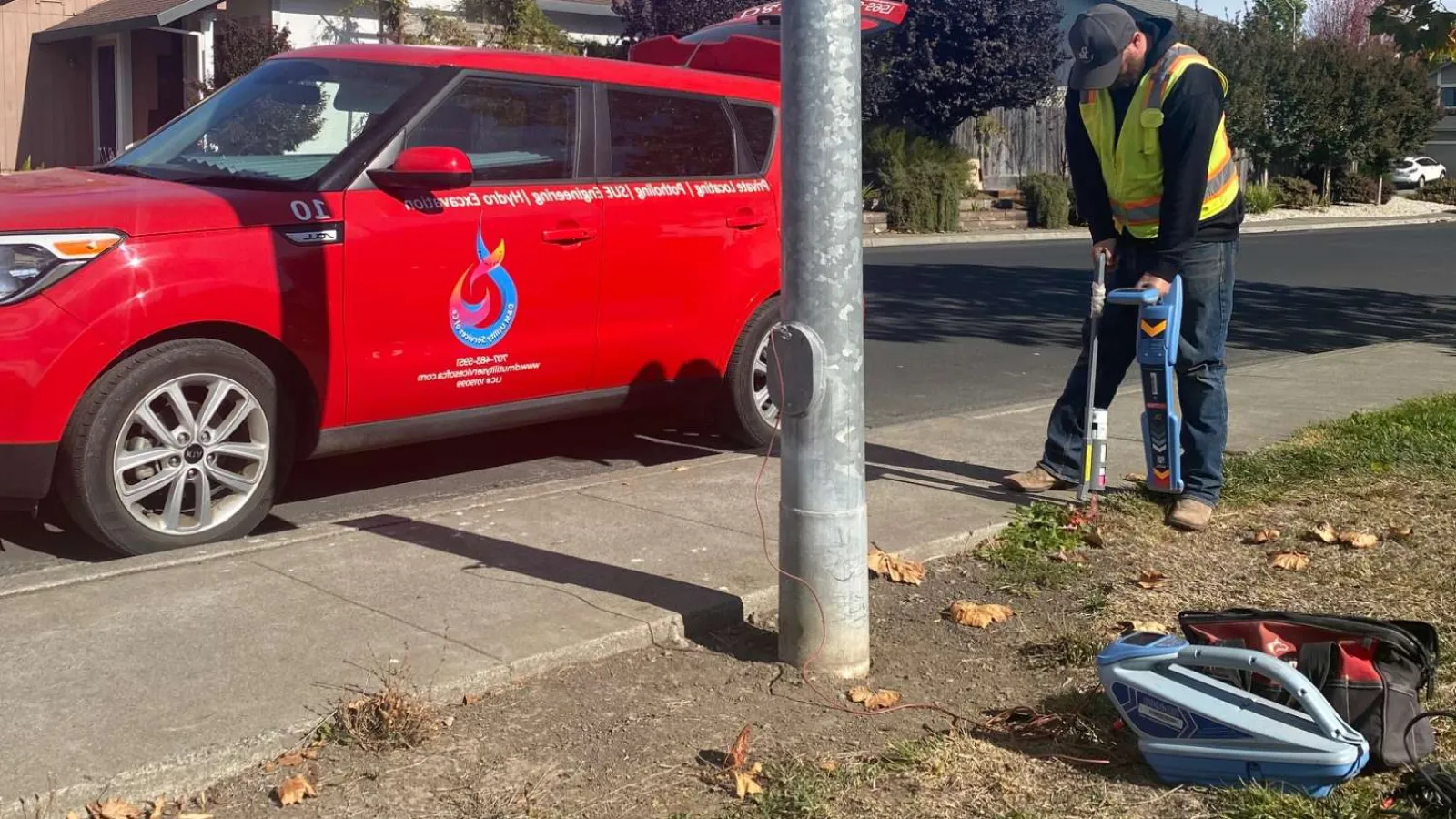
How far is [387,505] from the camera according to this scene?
644 cm

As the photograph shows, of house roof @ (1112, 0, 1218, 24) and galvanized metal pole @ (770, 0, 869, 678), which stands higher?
house roof @ (1112, 0, 1218, 24)

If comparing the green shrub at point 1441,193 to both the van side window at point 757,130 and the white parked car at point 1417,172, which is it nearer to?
the white parked car at point 1417,172

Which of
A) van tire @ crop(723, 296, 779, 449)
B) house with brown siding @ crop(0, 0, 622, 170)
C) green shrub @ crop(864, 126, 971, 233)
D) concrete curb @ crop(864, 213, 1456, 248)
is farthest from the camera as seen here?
green shrub @ crop(864, 126, 971, 233)

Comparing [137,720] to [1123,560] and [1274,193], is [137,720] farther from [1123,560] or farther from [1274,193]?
[1274,193]

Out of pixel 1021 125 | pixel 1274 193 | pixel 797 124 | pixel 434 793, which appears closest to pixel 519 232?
pixel 797 124

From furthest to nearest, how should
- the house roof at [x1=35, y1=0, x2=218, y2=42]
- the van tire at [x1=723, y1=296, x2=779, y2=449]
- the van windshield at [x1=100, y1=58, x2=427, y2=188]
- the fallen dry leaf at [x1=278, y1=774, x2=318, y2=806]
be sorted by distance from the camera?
the house roof at [x1=35, y1=0, x2=218, y2=42]
the van tire at [x1=723, y1=296, x2=779, y2=449]
the van windshield at [x1=100, y1=58, x2=427, y2=188]
the fallen dry leaf at [x1=278, y1=774, x2=318, y2=806]

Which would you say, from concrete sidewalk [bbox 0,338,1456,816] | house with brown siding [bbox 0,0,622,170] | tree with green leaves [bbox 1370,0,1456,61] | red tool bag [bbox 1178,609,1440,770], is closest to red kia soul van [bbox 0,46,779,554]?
concrete sidewalk [bbox 0,338,1456,816]

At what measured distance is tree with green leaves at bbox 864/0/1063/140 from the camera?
101ft

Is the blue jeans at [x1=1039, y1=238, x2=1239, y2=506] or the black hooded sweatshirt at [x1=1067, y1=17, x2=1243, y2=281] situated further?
the blue jeans at [x1=1039, y1=238, x2=1239, y2=506]

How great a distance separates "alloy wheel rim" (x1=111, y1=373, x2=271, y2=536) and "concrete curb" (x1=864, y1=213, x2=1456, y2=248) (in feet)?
60.7

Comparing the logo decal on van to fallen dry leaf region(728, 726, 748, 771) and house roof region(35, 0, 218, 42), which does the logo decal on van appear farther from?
house roof region(35, 0, 218, 42)

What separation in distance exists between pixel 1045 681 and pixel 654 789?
1335mm

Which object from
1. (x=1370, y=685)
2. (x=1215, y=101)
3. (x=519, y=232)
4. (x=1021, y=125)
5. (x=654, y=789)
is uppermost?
(x=1021, y=125)

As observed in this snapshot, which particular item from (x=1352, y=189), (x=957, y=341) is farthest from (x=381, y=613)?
(x=1352, y=189)
